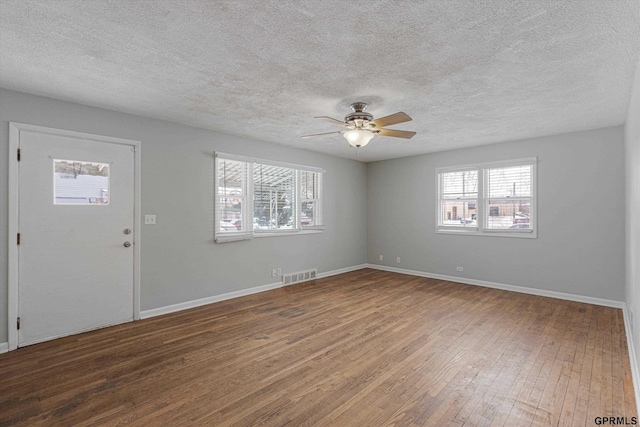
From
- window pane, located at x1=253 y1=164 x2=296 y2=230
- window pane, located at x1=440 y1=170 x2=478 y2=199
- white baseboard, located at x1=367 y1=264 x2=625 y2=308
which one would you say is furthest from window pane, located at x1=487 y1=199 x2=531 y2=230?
window pane, located at x1=253 y1=164 x2=296 y2=230

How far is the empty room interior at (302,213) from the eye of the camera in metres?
2.07

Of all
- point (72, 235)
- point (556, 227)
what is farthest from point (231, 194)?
point (556, 227)

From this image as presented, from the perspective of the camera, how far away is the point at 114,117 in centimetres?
372

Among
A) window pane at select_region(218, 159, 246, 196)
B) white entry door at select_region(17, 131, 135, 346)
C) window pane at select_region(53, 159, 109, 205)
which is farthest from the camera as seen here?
window pane at select_region(218, 159, 246, 196)

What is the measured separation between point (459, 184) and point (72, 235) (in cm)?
604

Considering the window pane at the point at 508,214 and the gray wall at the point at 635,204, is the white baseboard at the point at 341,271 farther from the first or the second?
the gray wall at the point at 635,204

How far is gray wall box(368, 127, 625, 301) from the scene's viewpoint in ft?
14.3

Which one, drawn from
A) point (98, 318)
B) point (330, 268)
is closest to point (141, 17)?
point (98, 318)

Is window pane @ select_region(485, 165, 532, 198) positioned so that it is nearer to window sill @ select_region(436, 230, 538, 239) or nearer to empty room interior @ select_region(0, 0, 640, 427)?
empty room interior @ select_region(0, 0, 640, 427)

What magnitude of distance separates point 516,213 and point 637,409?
3.64 meters

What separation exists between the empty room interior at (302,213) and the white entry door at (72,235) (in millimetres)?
23

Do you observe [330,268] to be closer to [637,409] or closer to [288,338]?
[288,338]

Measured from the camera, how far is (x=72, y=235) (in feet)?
11.3

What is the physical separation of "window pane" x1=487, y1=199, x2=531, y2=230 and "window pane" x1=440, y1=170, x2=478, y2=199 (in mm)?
392
